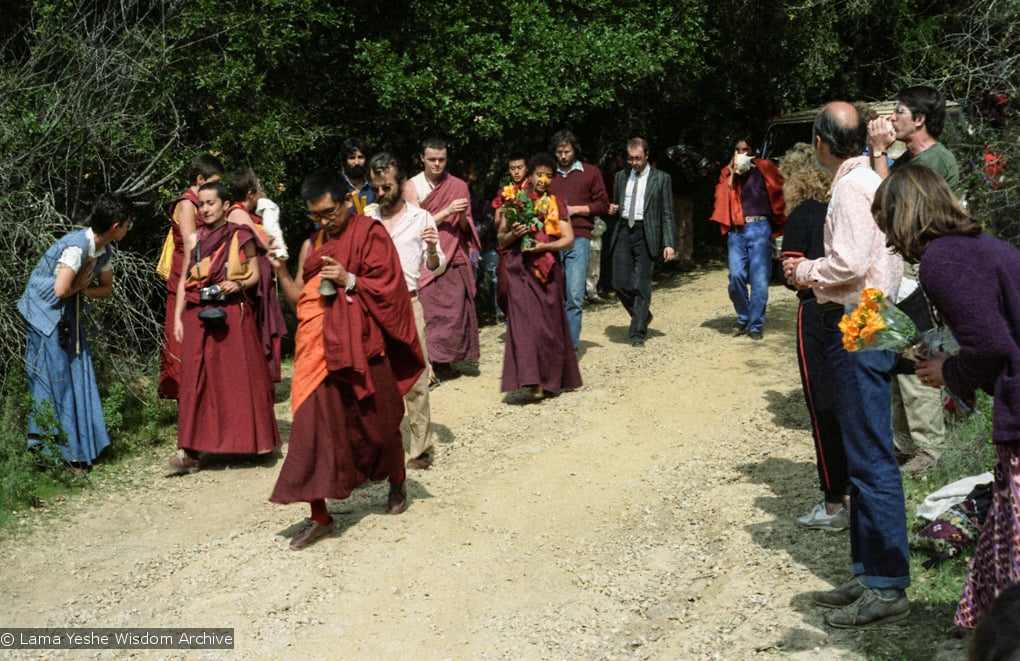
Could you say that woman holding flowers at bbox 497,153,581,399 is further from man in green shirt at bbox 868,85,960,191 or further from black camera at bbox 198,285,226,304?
man in green shirt at bbox 868,85,960,191

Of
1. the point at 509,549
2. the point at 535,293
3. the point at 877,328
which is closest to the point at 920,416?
the point at 509,549

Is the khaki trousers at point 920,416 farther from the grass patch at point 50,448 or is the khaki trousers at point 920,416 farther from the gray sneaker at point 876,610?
the grass patch at point 50,448

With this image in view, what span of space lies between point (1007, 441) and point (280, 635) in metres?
3.51

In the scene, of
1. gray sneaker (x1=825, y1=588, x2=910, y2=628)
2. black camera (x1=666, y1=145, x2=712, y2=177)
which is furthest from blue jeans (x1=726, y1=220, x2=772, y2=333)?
gray sneaker (x1=825, y1=588, x2=910, y2=628)

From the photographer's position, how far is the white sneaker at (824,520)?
20.8 ft

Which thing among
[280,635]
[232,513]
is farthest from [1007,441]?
[232,513]

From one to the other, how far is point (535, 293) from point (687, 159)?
7.59 m

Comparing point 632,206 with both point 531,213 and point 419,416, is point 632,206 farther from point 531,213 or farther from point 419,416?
point 419,416

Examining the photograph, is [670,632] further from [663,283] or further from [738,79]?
[738,79]

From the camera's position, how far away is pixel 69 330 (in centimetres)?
853

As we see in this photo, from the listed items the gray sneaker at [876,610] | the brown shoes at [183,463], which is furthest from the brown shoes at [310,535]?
the gray sneaker at [876,610]

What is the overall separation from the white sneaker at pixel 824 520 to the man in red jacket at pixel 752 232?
5.24 m

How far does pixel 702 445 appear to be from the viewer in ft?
28.0

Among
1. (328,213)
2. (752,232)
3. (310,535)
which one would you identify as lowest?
(310,535)
